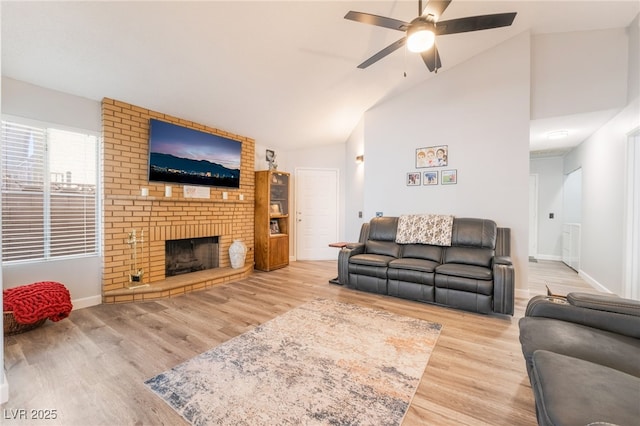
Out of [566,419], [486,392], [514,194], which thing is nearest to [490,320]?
[486,392]

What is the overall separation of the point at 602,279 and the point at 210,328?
5.22 m

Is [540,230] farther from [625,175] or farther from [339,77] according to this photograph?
[339,77]

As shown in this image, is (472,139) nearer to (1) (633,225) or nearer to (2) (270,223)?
(1) (633,225)

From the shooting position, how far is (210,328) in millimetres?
2512

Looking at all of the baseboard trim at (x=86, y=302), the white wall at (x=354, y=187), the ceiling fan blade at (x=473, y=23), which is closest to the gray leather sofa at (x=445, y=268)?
the white wall at (x=354, y=187)

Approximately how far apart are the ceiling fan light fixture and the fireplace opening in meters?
3.94

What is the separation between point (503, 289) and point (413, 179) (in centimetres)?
203

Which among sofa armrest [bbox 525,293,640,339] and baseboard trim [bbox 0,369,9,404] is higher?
sofa armrest [bbox 525,293,640,339]

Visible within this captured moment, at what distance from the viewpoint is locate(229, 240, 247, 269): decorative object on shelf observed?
4387 mm

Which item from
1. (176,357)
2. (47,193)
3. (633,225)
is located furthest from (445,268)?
(47,193)

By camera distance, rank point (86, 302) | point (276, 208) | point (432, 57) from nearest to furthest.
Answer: point (432, 57) → point (86, 302) → point (276, 208)

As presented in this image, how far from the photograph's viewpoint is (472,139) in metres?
3.77

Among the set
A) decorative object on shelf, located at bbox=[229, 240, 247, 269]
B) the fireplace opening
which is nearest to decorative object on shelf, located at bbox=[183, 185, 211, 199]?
the fireplace opening

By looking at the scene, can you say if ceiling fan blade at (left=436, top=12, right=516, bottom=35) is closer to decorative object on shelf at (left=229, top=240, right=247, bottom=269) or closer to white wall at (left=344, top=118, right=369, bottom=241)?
white wall at (left=344, top=118, right=369, bottom=241)
